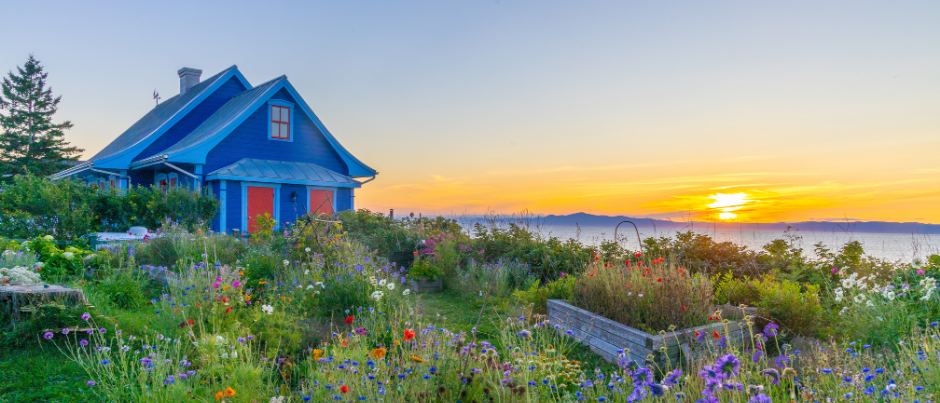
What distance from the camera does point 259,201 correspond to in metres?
13.6

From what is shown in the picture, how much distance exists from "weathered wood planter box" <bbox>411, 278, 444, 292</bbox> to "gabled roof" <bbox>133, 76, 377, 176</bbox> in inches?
346

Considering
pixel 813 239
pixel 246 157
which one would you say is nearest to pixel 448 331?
pixel 813 239

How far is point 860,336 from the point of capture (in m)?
3.74

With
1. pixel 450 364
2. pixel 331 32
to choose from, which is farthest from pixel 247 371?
pixel 331 32

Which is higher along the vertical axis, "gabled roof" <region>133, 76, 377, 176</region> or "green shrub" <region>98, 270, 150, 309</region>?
"gabled roof" <region>133, 76, 377, 176</region>

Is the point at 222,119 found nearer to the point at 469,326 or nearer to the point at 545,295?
the point at 469,326

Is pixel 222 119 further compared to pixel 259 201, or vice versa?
pixel 222 119

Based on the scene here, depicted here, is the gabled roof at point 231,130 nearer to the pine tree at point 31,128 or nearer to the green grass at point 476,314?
the green grass at point 476,314

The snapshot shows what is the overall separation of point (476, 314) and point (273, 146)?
36.6 feet

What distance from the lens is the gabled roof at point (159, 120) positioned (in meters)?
14.0

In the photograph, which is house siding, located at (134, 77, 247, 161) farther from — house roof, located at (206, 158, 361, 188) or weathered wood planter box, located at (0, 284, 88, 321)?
weathered wood planter box, located at (0, 284, 88, 321)

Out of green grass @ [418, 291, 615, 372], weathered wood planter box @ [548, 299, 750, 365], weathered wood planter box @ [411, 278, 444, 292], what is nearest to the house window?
weathered wood planter box @ [411, 278, 444, 292]

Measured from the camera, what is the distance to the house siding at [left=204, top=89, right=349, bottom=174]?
13641 millimetres

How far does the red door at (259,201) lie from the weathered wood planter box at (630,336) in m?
11.1
